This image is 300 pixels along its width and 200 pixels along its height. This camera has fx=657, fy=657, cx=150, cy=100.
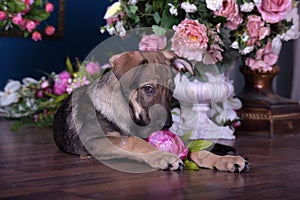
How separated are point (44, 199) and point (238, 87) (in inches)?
115

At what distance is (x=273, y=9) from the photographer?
2967mm

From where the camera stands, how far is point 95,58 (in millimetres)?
3545

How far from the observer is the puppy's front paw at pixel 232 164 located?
209 centimetres

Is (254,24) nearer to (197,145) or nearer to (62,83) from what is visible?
(197,145)

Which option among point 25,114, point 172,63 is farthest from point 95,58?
point 172,63

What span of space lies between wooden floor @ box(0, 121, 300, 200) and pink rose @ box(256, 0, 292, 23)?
678 millimetres

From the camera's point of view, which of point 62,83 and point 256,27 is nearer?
point 256,27

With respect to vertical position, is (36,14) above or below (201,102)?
above

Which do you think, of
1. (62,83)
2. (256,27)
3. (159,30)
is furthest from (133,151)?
(62,83)

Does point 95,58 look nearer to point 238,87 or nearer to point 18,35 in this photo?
point 18,35

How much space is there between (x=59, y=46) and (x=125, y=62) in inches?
86.0

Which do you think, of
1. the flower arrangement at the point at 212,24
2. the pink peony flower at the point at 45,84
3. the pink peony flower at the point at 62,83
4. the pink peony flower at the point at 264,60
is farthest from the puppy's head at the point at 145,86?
the pink peony flower at the point at 45,84

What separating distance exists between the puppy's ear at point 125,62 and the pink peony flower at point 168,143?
23 cm

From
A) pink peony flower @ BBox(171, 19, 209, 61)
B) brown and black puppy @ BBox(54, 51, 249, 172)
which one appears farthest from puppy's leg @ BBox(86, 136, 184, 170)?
pink peony flower @ BBox(171, 19, 209, 61)
